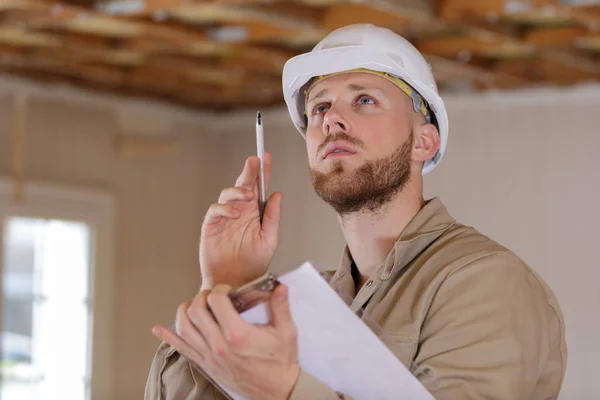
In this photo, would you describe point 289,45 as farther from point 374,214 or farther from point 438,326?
point 438,326

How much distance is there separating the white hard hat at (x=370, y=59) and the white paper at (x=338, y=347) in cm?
72

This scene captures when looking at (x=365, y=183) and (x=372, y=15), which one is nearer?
(x=365, y=183)

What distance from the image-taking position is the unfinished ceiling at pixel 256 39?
404 centimetres

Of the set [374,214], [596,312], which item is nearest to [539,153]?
[596,312]

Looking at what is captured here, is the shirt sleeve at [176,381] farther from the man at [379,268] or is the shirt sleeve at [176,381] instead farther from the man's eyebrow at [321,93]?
the man's eyebrow at [321,93]

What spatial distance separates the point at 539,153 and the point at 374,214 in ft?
13.2

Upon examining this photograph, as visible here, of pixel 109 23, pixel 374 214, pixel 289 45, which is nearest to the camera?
pixel 374 214

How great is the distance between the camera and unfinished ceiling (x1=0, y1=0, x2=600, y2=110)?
13.3 feet

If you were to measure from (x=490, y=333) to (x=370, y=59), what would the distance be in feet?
2.19

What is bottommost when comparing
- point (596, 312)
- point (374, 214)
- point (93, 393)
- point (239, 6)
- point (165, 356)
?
point (93, 393)

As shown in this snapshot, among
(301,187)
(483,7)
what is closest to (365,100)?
(483,7)

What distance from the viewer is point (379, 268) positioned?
1812 millimetres

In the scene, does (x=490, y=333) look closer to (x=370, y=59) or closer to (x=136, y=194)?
(x=370, y=59)

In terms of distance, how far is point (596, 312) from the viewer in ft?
17.9
